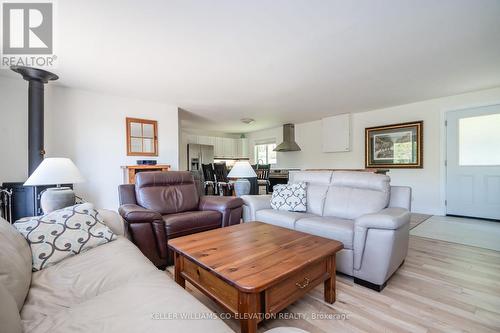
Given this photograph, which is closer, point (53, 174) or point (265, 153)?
point (53, 174)

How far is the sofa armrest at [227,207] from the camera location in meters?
2.73

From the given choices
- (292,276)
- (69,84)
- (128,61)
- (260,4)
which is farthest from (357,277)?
(69,84)

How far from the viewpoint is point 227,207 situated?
2.75 m

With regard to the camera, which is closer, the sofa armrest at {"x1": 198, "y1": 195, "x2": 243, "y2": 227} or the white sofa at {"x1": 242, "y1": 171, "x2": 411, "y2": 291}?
the white sofa at {"x1": 242, "y1": 171, "x2": 411, "y2": 291}

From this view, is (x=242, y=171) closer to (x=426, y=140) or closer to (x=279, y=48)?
(x=279, y=48)

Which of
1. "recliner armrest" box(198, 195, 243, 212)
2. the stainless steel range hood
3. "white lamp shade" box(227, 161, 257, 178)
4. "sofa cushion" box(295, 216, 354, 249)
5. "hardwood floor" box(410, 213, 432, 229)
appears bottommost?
"hardwood floor" box(410, 213, 432, 229)

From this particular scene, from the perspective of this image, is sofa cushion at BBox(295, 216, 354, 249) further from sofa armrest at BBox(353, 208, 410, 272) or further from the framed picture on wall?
the framed picture on wall

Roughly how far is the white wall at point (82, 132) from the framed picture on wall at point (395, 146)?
4987mm

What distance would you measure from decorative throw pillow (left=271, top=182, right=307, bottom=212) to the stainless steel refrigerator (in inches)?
183

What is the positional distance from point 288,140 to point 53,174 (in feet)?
19.0

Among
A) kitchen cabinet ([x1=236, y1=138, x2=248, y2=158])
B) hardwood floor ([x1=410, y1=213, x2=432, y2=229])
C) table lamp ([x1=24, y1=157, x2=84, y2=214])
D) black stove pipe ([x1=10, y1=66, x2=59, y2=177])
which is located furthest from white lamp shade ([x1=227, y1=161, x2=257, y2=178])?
kitchen cabinet ([x1=236, y1=138, x2=248, y2=158])

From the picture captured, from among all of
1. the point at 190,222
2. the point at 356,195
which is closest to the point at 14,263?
the point at 190,222

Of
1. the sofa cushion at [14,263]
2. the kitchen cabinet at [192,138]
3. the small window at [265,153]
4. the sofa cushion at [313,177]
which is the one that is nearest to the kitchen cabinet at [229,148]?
the small window at [265,153]

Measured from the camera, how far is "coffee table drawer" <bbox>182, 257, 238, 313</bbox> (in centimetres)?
121
